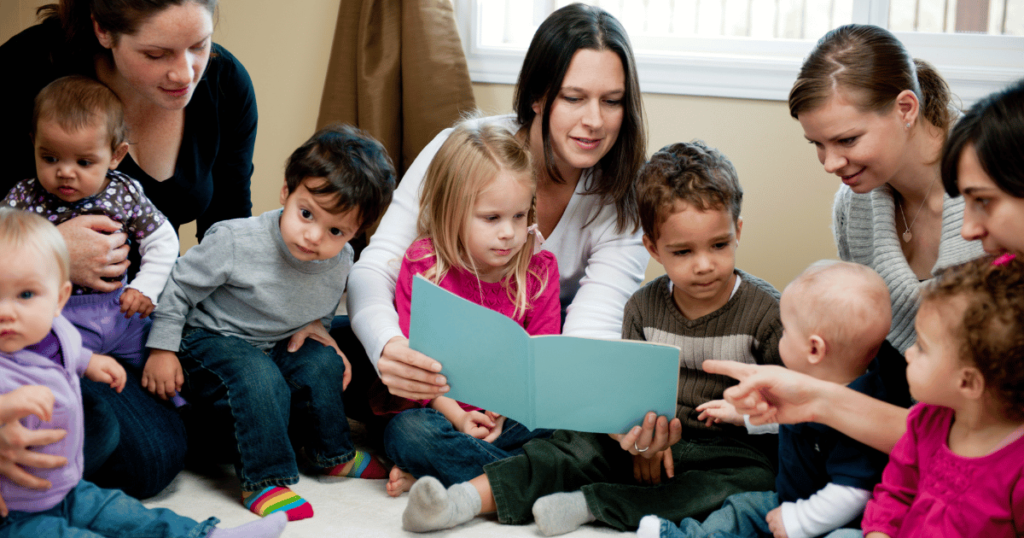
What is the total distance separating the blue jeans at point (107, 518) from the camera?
1.10 meters

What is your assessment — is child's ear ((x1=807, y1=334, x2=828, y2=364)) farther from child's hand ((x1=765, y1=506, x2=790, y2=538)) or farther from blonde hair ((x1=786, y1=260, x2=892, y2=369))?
child's hand ((x1=765, y1=506, x2=790, y2=538))

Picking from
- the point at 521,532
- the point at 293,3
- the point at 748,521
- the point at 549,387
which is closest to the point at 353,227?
the point at 549,387

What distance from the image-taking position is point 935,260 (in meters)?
1.52

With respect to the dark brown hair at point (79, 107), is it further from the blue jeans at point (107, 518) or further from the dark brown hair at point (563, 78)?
the dark brown hair at point (563, 78)

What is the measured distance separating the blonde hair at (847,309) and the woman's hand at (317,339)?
857mm

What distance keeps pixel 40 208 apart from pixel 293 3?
4.84 ft

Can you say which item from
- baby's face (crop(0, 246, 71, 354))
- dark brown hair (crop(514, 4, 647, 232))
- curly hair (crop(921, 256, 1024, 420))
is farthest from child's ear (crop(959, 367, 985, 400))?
baby's face (crop(0, 246, 71, 354))

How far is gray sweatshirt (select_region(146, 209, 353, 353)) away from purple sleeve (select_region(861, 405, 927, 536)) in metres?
1.03

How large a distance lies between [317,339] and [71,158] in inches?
21.5

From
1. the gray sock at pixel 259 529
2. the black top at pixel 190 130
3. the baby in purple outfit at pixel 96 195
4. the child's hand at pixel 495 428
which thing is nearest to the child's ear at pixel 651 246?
the child's hand at pixel 495 428

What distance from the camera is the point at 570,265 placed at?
180cm

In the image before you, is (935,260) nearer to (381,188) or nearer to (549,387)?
(549,387)

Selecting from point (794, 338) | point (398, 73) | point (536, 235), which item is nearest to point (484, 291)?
point (536, 235)

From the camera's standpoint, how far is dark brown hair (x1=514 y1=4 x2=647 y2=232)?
158 centimetres
